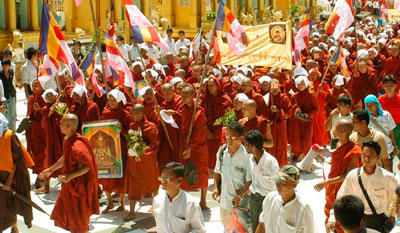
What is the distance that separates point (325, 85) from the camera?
14.0 metres

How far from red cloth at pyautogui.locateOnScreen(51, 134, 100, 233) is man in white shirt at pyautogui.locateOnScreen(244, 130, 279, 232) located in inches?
71.5

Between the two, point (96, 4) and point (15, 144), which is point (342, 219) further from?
point (96, 4)

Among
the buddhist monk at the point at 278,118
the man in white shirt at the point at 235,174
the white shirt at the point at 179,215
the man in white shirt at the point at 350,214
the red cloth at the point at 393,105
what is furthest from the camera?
the buddhist monk at the point at 278,118

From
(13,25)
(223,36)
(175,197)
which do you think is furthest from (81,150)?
(13,25)

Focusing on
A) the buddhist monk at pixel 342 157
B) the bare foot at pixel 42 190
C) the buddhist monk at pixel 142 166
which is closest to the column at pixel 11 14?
the bare foot at pixel 42 190

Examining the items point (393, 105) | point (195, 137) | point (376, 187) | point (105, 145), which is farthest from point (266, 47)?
point (376, 187)

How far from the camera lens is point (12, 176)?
7812 mm

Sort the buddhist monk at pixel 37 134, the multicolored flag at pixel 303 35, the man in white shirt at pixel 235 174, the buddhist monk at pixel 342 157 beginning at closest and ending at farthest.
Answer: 1. the buddhist monk at pixel 342 157
2. the man in white shirt at pixel 235 174
3. the buddhist monk at pixel 37 134
4. the multicolored flag at pixel 303 35

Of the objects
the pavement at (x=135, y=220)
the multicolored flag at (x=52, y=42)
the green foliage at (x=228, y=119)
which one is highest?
the multicolored flag at (x=52, y=42)

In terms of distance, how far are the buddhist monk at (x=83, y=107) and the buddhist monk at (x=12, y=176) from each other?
2.20 meters

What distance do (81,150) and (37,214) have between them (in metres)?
2.40

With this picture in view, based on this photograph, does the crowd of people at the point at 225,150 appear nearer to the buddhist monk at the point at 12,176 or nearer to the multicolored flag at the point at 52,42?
the buddhist monk at the point at 12,176

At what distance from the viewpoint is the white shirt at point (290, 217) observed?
17.7ft

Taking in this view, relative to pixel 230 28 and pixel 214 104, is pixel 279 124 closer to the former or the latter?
pixel 214 104
